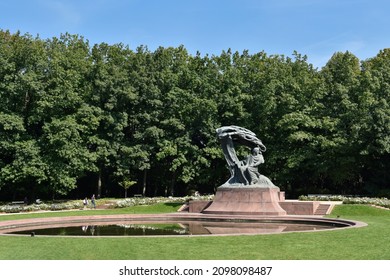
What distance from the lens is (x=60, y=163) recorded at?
39.6 m

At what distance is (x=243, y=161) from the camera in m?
28.1

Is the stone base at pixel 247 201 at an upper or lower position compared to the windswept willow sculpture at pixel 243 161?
lower

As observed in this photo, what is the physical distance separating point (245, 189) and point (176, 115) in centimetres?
1974

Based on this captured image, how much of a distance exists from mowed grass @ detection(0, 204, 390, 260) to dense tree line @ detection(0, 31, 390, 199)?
25163 mm

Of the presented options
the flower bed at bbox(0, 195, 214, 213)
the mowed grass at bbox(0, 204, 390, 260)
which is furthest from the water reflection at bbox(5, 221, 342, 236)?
the flower bed at bbox(0, 195, 214, 213)

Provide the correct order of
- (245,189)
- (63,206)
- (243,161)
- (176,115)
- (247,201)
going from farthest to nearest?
1. (176,115)
2. (63,206)
3. (243,161)
4. (245,189)
5. (247,201)

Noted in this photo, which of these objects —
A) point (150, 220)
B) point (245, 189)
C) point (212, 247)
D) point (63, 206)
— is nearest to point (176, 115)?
point (63, 206)

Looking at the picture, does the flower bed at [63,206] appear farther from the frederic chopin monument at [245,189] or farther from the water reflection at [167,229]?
the water reflection at [167,229]

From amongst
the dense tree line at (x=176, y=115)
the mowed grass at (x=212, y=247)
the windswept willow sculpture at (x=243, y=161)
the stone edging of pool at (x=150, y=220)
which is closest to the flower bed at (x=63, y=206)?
the dense tree line at (x=176, y=115)

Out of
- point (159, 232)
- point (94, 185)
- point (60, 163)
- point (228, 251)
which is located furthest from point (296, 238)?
point (94, 185)

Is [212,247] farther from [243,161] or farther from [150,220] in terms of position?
[243,161]

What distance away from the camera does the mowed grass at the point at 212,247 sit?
452 inches

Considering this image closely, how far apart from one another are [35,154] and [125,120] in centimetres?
869

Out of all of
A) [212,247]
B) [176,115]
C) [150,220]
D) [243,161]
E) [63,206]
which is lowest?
[63,206]
